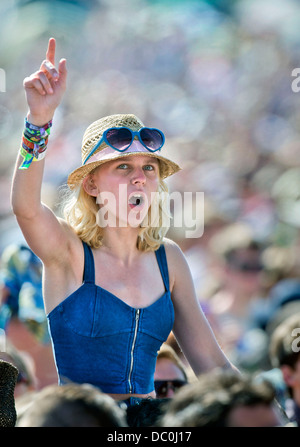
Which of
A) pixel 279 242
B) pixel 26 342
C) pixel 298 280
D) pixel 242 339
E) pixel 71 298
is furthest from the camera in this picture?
pixel 279 242

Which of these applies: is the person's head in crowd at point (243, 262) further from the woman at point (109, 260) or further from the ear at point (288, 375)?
the woman at point (109, 260)

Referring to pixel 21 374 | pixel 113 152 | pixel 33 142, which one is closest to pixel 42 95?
pixel 33 142

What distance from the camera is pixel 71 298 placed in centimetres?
258

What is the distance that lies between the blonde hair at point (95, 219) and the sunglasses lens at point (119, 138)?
260 mm

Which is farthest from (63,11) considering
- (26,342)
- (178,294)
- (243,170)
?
(178,294)

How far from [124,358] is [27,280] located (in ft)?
5.95

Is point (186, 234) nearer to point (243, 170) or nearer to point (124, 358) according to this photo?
point (243, 170)

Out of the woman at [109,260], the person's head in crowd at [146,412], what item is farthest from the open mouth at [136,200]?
the person's head in crowd at [146,412]

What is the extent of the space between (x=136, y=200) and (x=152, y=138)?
264 millimetres

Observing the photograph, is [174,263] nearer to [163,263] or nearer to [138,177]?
[163,263]

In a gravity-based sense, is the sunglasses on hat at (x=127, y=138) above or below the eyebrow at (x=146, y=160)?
above

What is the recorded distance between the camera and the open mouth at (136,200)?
8.85ft

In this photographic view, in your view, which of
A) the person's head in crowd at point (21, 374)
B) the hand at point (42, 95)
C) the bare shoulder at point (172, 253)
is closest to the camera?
the hand at point (42, 95)
